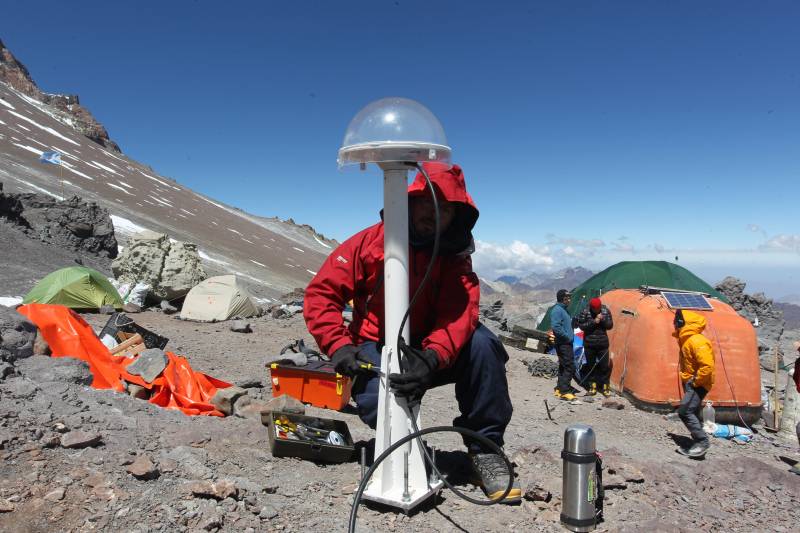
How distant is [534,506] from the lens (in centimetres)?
322

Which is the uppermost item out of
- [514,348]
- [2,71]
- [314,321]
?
[2,71]

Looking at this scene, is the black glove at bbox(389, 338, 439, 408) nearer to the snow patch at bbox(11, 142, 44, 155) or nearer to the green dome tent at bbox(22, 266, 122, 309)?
the green dome tent at bbox(22, 266, 122, 309)

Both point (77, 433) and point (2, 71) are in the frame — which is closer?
point (77, 433)

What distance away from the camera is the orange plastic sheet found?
4.90m

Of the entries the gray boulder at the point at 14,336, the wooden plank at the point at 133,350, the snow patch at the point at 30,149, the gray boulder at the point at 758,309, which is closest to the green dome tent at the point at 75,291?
the wooden plank at the point at 133,350

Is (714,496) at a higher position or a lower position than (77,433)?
lower

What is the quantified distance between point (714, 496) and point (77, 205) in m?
20.2

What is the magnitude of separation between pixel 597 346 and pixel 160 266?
9778mm

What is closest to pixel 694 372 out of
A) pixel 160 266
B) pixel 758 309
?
pixel 160 266

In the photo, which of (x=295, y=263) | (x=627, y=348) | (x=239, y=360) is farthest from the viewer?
(x=295, y=263)

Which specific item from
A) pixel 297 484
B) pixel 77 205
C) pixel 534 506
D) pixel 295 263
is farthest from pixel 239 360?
pixel 295 263

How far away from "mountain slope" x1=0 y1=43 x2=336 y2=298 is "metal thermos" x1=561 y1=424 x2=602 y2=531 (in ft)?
67.6

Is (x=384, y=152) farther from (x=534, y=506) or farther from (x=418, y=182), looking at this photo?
(x=534, y=506)

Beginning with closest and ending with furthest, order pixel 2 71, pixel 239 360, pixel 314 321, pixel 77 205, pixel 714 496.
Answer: pixel 314 321, pixel 714 496, pixel 239 360, pixel 77 205, pixel 2 71
